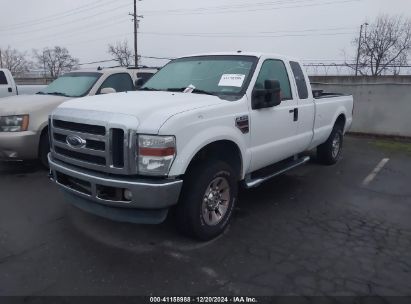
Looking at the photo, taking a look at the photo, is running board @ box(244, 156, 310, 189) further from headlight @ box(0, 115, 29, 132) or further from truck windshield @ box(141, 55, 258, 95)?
headlight @ box(0, 115, 29, 132)

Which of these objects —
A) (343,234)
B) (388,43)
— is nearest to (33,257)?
(343,234)

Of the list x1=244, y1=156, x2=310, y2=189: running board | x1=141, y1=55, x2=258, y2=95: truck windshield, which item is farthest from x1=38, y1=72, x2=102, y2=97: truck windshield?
x1=244, y1=156, x2=310, y2=189: running board

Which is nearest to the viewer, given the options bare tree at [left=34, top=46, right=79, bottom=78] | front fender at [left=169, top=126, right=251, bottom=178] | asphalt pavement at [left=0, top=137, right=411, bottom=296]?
asphalt pavement at [left=0, top=137, right=411, bottom=296]

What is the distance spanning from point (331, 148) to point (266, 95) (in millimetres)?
3394

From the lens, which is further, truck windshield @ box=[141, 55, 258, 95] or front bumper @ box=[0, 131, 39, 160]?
front bumper @ box=[0, 131, 39, 160]

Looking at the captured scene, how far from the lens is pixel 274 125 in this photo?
4832 mm

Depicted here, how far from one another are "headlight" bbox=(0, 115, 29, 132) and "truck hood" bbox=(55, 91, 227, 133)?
2.36m

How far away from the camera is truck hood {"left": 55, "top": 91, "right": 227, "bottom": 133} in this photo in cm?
342

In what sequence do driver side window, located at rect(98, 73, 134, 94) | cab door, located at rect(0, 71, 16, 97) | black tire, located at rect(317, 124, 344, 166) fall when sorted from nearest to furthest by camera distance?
black tire, located at rect(317, 124, 344, 166) → driver side window, located at rect(98, 73, 134, 94) → cab door, located at rect(0, 71, 16, 97)

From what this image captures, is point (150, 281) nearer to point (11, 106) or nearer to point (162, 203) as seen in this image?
point (162, 203)

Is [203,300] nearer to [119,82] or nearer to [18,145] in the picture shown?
[18,145]

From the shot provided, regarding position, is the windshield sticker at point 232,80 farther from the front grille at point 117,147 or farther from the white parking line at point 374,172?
the white parking line at point 374,172

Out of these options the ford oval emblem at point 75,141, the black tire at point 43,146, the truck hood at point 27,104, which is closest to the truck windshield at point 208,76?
the ford oval emblem at point 75,141

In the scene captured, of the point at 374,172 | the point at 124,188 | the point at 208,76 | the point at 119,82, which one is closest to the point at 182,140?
the point at 124,188
